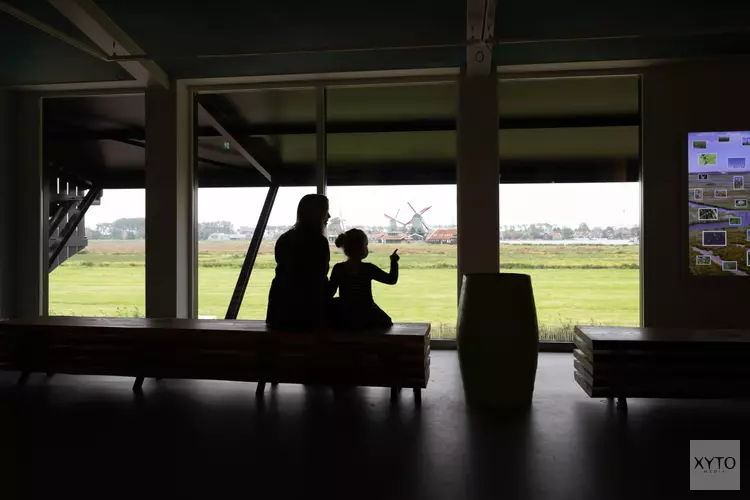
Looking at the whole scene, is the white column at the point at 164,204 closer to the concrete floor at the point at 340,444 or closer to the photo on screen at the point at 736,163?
the concrete floor at the point at 340,444

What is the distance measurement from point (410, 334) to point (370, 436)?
0.65 m

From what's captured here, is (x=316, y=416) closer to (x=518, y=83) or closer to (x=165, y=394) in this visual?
(x=165, y=394)

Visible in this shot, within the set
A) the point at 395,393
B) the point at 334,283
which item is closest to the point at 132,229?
the point at 334,283

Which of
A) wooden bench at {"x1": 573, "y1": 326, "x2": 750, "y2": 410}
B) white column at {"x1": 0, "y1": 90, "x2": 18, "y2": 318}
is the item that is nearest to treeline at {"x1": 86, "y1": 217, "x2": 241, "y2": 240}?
white column at {"x1": 0, "y1": 90, "x2": 18, "y2": 318}

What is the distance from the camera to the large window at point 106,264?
15.9 ft

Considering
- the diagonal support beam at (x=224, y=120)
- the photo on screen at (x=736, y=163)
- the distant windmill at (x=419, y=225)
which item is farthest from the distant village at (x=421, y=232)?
the photo on screen at (x=736, y=163)

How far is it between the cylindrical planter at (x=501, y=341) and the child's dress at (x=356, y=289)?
1.93 feet

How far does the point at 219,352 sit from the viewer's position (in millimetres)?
2910

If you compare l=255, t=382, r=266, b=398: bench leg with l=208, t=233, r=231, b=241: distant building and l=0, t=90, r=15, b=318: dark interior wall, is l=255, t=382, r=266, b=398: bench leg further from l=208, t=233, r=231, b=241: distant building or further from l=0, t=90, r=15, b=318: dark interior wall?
l=0, t=90, r=15, b=318: dark interior wall

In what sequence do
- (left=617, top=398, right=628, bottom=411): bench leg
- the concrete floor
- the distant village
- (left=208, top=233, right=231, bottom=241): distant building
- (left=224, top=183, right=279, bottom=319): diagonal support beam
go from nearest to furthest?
1. the concrete floor
2. (left=617, top=398, right=628, bottom=411): bench leg
3. the distant village
4. (left=224, top=183, right=279, bottom=319): diagonal support beam
5. (left=208, top=233, right=231, bottom=241): distant building

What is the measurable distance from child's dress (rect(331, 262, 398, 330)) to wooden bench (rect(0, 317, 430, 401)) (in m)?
0.15

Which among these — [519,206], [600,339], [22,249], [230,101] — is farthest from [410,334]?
[22,249]

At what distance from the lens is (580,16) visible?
3.86 metres

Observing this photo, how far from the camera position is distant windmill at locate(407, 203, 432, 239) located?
4.57m
